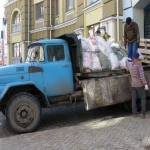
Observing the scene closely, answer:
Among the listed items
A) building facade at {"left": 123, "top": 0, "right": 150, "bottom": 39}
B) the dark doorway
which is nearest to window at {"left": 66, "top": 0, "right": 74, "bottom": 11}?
building facade at {"left": 123, "top": 0, "right": 150, "bottom": 39}

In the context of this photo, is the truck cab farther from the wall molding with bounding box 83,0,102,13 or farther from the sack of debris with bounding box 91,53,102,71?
the wall molding with bounding box 83,0,102,13

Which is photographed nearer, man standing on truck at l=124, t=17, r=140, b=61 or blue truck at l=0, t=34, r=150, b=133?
blue truck at l=0, t=34, r=150, b=133

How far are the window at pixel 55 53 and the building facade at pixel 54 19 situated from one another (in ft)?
18.3

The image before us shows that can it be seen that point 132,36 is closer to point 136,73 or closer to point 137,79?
point 136,73

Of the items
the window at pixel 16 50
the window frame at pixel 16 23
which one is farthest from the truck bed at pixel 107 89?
the window frame at pixel 16 23

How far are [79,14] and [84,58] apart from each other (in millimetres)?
9942

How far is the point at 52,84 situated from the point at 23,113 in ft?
3.66

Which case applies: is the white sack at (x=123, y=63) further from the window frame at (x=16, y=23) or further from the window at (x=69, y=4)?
the window frame at (x=16, y=23)

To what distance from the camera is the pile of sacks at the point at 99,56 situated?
8719 millimetres

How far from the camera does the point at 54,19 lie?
2403 centimetres

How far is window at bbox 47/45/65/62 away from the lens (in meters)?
8.31

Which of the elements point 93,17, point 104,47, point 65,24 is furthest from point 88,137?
point 65,24

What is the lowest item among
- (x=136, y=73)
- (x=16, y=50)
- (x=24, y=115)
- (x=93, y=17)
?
(x=24, y=115)

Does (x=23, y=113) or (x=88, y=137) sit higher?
(x=23, y=113)
